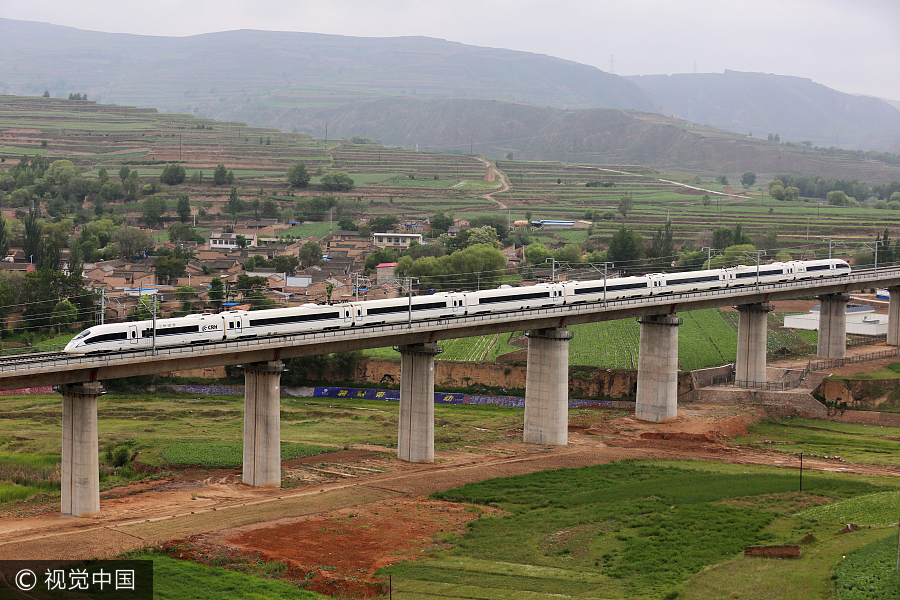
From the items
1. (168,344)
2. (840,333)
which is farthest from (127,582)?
(840,333)

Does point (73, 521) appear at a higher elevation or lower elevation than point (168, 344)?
lower

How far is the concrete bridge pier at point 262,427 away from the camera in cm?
7581

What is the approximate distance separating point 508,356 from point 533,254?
61245 mm

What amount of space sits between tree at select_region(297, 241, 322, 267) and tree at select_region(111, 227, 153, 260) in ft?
87.8

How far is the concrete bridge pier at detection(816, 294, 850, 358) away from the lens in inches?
5084

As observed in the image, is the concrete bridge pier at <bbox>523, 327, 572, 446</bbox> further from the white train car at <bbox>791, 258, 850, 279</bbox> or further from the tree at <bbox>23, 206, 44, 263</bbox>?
the tree at <bbox>23, 206, 44, 263</bbox>

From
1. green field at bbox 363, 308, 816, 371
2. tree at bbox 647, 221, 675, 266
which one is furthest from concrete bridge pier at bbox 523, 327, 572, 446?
tree at bbox 647, 221, 675, 266

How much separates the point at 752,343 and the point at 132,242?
11165cm

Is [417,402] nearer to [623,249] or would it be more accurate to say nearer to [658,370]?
[658,370]

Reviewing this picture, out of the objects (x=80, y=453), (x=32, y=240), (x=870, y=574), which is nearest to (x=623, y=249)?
(x=32, y=240)

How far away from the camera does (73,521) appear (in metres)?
65.8

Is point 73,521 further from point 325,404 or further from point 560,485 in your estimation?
point 325,404

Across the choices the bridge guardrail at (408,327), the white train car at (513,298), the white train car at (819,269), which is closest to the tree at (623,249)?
the white train car at (819,269)

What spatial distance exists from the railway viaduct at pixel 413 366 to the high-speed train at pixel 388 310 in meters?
0.75
